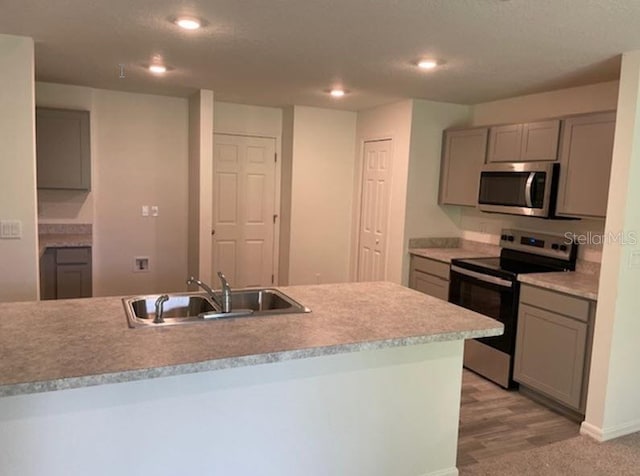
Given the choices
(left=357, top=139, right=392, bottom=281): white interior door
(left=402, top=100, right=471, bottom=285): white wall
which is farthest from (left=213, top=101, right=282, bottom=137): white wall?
(left=402, top=100, right=471, bottom=285): white wall

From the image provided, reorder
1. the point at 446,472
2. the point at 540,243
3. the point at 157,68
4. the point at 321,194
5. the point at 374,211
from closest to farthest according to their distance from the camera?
1. the point at 446,472
2. the point at 157,68
3. the point at 540,243
4. the point at 374,211
5. the point at 321,194

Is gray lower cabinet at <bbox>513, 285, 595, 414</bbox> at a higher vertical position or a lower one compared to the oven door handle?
lower

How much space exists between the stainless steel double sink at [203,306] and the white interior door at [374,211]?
2616 mm

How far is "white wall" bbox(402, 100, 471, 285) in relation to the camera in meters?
4.69

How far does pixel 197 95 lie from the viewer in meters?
4.79

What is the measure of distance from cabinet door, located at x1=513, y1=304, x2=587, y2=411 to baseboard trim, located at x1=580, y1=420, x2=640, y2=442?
153mm

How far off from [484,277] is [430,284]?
2.42 feet

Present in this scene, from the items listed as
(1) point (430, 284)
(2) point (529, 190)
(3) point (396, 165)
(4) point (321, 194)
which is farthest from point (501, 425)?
(4) point (321, 194)

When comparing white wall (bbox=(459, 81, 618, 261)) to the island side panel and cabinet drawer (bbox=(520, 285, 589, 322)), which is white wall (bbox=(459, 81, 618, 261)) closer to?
cabinet drawer (bbox=(520, 285, 589, 322))

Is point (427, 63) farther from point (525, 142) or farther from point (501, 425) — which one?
point (501, 425)

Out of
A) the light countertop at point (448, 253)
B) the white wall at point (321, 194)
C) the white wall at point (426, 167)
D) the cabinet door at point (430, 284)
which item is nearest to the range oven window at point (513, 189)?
the light countertop at point (448, 253)

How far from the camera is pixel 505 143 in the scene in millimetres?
4055

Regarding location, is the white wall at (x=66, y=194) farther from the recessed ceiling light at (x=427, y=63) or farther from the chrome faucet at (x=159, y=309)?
the recessed ceiling light at (x=427, y=63)

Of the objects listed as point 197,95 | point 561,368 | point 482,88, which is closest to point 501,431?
point 561,368
